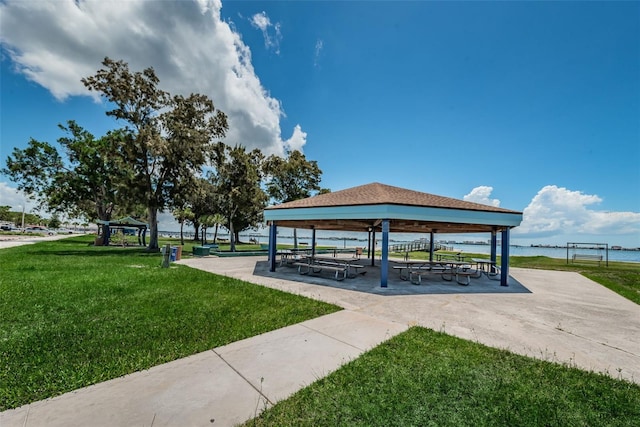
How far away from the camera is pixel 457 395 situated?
3.11 metres

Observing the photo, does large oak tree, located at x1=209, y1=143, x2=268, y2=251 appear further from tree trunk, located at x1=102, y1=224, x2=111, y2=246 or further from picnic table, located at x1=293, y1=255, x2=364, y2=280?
tree trunk, located at x1=102, y1=224, x2=111, y2=246

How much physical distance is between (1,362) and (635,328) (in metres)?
11.0

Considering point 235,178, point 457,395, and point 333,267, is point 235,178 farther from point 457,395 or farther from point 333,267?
point 457,395

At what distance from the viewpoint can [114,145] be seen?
70.6ft

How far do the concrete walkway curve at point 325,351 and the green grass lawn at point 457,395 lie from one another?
13.5 inches

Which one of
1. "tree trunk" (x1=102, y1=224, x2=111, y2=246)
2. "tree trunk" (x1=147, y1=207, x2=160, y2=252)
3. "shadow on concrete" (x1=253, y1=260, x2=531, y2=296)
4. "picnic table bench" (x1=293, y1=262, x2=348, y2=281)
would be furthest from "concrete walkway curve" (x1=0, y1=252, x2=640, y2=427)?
"tree trunk" (x1=102, y1=224, x2=111, y2=246)

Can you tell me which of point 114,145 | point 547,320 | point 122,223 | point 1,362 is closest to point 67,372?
point 1,362

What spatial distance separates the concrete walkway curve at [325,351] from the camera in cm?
277

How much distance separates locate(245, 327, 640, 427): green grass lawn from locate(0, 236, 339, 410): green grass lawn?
2.09 meters

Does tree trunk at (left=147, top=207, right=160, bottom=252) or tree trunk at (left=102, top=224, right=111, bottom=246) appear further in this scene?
tree trunk at (left=102, top=224, right=111, bottom=246)

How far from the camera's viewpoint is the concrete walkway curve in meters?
2.77

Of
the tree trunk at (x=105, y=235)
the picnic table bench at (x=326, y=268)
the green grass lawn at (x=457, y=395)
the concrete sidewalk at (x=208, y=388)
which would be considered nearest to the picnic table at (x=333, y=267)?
the picnic table bench at (x=326, y=268)

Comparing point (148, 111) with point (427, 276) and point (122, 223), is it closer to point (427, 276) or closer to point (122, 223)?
point (122, 223)

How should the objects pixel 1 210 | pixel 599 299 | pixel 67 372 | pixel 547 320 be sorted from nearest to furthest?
pixel 67 372 → pixel 547 320 → pixel 599 299 → pixel 1 210
